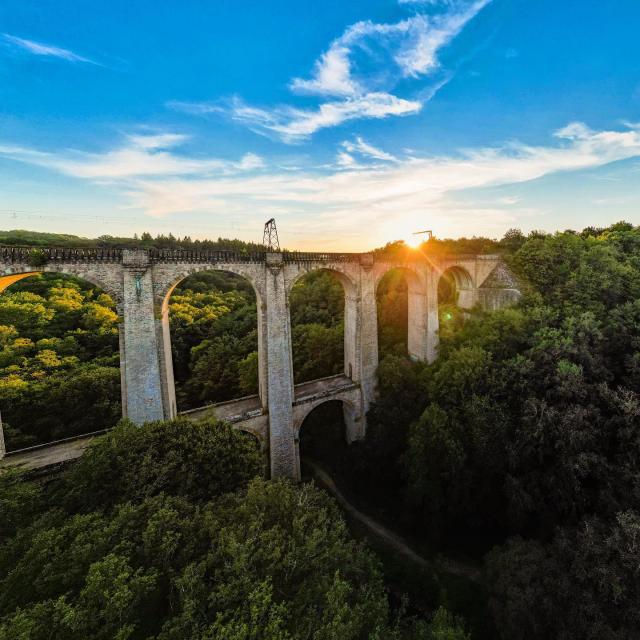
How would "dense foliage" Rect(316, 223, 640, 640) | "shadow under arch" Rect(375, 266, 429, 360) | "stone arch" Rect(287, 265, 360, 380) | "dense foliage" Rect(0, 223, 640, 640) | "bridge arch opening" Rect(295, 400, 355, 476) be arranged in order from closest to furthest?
"dense foliage" Rect(0, 223, 640, 640) < "dense foliage" Rect(316, 223, 640, 640) < "stone arch" Rect(287, 265, 360, 380) < "bridge arch opening" Rect(295, 400, 355, 476) < "shadow under arch" Rect(375, 266, 429, 360)

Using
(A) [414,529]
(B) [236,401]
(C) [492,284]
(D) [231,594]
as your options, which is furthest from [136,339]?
(C) [492,284]

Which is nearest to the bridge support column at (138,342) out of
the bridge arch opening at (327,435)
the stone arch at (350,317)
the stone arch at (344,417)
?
the stone arch at (344,417)

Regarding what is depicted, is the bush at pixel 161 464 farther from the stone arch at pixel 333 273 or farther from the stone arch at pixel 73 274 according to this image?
the stone arch at pixel 333 273

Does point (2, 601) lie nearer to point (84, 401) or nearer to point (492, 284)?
point (84, 401)

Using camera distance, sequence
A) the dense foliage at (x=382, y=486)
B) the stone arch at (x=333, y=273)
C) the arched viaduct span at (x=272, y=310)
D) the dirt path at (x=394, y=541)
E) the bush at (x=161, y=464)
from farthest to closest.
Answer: the stone arch at (x=333, y=273), the dirt path at (x=394, y=541), the arched viaduct span at (x=272, y=310), the bush at (x=161, y=464), the dense foliage at (x=382, y=486)

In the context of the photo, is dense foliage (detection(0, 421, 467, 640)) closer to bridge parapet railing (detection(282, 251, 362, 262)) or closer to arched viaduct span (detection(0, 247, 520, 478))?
arched viaduct span (detection(0, 247, 520, 478))

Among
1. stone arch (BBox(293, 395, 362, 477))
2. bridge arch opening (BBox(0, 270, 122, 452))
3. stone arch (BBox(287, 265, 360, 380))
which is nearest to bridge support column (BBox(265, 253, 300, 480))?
stone arch (BBox(293, 395, 362, 477))
